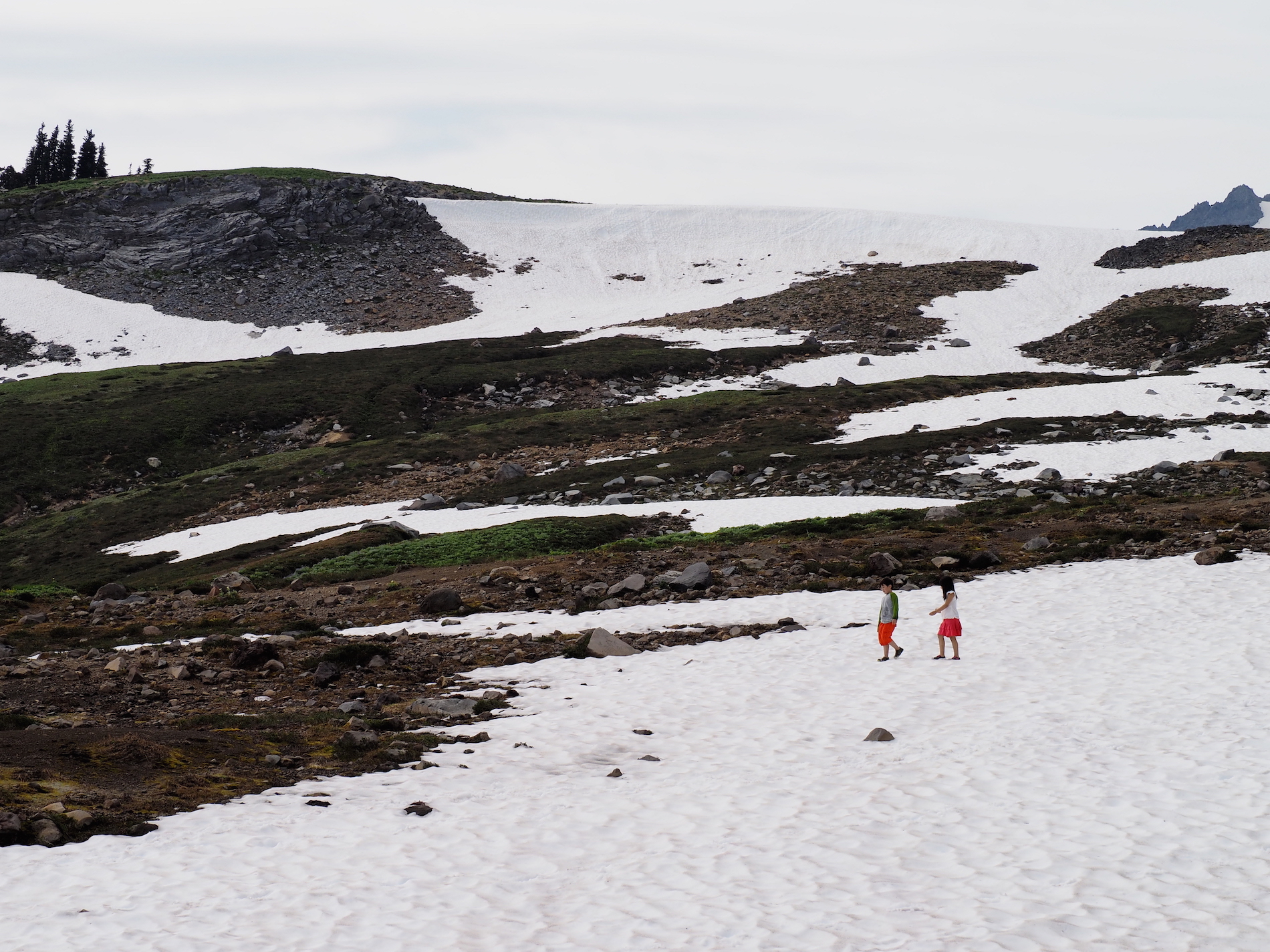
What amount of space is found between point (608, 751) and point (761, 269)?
84345mm

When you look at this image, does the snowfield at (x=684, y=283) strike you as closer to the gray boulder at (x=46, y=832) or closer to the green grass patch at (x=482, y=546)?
the green grass patch at (x=482, y=546)

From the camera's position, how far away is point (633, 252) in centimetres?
10156

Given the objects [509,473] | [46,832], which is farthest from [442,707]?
[509,473]

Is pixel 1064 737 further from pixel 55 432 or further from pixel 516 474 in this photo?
pixel 55 432

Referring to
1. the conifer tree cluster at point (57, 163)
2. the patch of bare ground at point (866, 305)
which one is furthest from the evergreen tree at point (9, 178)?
the patch of bare ground at point (866, 305)

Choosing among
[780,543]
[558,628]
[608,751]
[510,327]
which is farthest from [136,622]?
[510,327]

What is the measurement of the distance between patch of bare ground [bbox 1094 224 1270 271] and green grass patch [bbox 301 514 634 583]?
70185mm

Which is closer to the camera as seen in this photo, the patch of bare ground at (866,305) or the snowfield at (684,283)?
the patch of bare ground at (866,305)

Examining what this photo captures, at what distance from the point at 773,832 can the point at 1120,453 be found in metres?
33.7

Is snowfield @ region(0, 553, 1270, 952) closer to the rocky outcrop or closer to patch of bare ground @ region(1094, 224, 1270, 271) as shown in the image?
the rocky outcrop

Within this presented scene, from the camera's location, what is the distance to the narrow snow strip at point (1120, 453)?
1485 inches

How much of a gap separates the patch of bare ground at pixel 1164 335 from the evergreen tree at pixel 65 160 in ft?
425

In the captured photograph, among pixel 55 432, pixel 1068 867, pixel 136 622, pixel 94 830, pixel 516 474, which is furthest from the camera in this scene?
pixel 55 432

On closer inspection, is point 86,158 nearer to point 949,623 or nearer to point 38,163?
point 38,163
